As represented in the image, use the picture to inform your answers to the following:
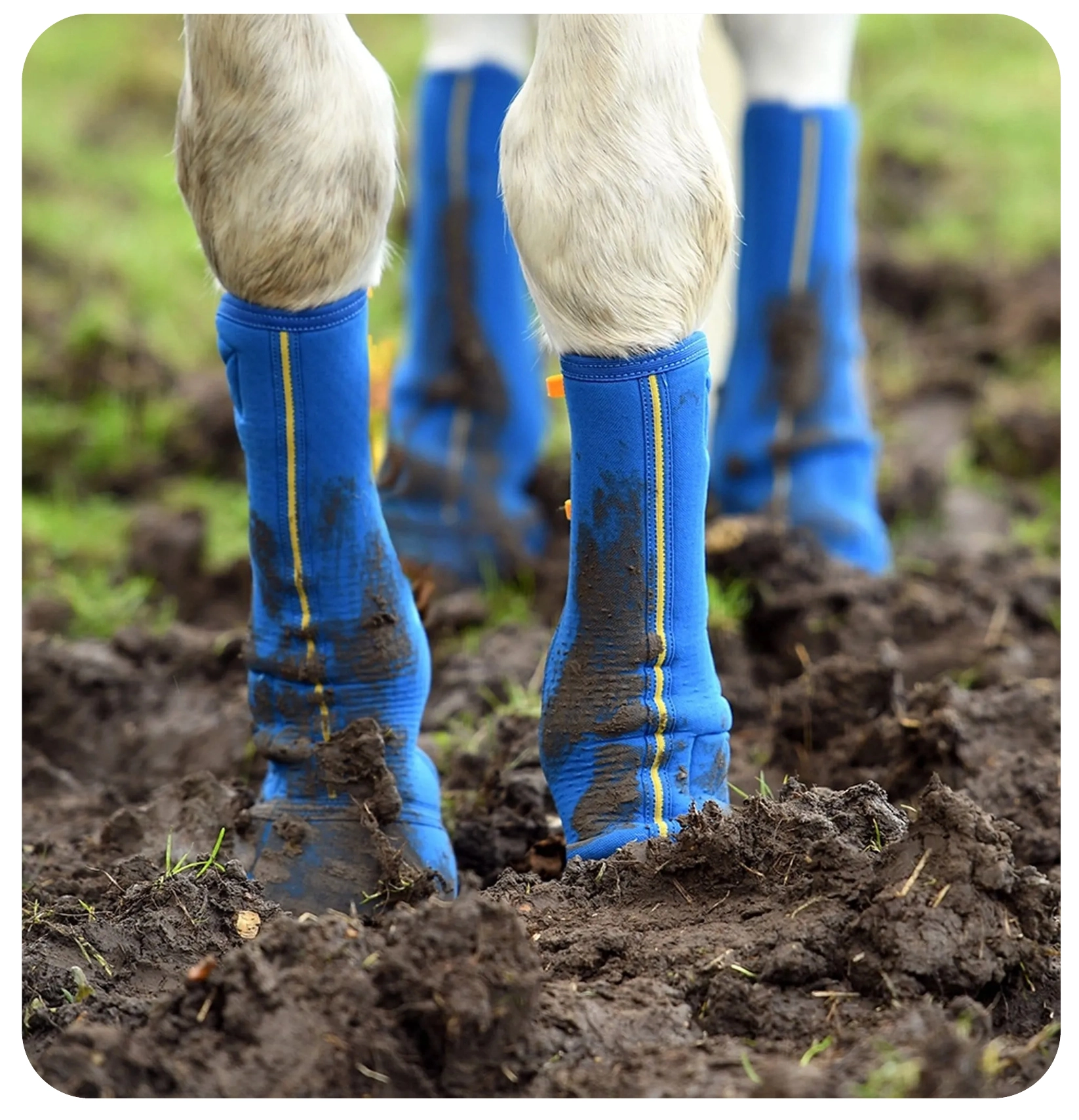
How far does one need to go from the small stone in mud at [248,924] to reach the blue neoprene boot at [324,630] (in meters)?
0.11

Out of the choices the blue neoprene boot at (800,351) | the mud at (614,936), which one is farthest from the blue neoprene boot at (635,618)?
the blue neoprene boot at (800,351)

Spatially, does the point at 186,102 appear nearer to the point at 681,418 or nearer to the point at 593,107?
the point at 593,107

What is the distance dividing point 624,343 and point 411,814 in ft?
2.41

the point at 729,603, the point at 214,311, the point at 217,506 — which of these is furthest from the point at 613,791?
the point at 214,311

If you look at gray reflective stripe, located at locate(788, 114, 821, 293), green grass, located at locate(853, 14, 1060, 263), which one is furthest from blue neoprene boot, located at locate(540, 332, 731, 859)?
green grass, located at locate(853, 14, 1060, 263)

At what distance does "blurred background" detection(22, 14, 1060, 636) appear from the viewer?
361 cm

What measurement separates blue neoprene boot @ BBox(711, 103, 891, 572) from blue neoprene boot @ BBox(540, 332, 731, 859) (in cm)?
146

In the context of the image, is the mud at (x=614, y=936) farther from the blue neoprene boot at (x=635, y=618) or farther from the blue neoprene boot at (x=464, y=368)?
the blue neoprene boot at (x=464, y=368)

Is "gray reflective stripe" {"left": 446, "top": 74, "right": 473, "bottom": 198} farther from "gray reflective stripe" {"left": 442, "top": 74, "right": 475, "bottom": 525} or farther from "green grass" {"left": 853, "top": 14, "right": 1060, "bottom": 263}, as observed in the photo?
"green grass" {"left": 853, "top": 14, "right": 1060, "bottom": 263}

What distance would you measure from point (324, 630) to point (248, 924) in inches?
17.2

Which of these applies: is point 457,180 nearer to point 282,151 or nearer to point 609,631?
point 282,151

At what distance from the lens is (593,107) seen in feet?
5.94

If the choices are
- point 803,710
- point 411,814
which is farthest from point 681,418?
point 803,710

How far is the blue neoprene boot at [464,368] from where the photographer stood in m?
3.49
